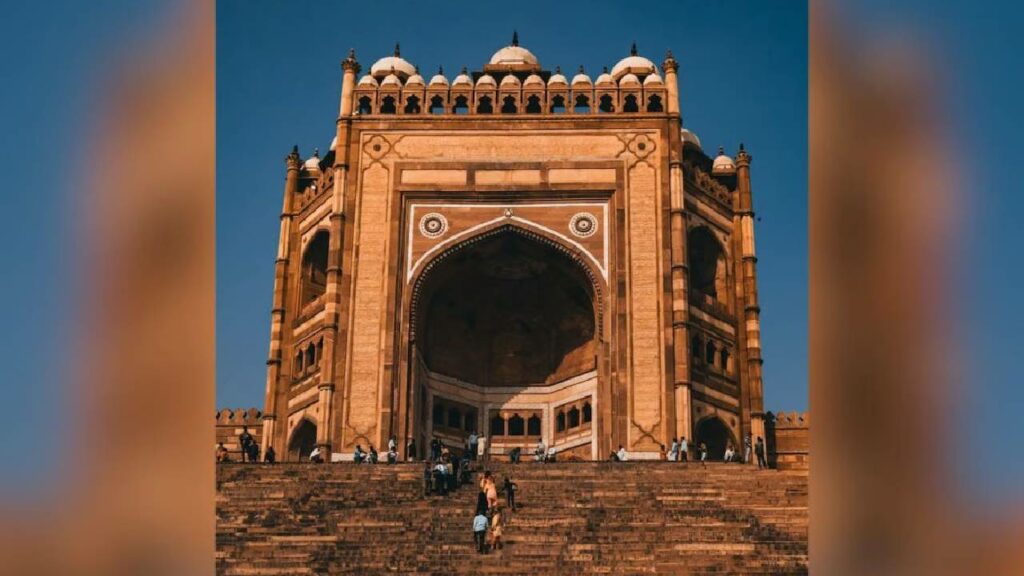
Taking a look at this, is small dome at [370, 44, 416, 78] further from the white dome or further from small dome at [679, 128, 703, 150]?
small dome at [679, 128, 703, 150]

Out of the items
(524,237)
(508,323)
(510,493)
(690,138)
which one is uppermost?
(690,138)

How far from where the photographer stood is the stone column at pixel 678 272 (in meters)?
30.5

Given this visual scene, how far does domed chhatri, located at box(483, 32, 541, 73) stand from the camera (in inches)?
1502

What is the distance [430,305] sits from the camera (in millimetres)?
34656

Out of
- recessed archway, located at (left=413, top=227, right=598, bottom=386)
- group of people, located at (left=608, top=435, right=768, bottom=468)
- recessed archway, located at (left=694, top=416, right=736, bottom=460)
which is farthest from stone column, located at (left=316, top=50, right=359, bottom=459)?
recessed archway, located at (left=694, top=416, right=736, bottom=460)

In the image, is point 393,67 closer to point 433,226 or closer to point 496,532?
point 433,226

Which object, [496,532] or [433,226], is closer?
[496,532]

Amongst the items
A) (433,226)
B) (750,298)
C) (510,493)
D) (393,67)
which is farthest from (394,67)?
(510,493)

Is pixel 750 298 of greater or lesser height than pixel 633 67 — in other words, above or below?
below

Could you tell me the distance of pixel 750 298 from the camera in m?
34.8

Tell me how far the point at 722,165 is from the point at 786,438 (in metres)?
8.65
